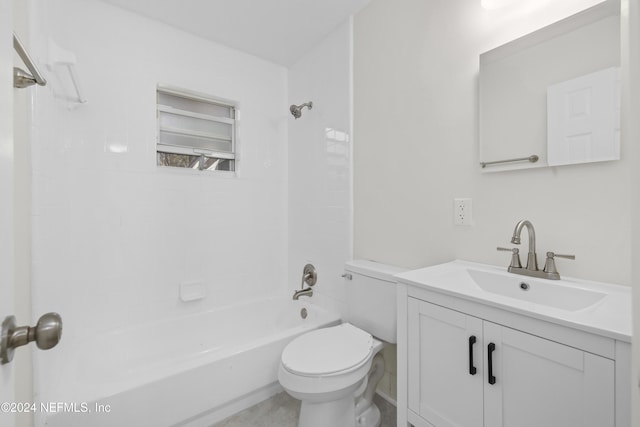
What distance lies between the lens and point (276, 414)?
1655 millimetres

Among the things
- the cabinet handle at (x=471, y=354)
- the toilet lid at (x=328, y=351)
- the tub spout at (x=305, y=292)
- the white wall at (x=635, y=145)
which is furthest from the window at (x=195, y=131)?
the white wall at (x=635, y=145)

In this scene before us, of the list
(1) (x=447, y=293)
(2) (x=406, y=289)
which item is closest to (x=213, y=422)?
(2) (x=406, y=289)

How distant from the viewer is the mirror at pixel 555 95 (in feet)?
3.28

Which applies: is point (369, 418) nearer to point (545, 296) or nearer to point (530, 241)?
point (545, 296)

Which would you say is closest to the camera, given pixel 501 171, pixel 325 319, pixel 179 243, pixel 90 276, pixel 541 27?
pixel 541 27

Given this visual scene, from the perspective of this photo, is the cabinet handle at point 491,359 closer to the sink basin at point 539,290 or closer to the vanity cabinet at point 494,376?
the vanity cabinet at point 494,376

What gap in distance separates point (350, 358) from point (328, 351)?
122mm

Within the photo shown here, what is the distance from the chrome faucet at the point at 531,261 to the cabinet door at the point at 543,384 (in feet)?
1.20

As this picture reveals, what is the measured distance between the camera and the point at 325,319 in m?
1.96

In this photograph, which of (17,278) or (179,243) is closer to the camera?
(17,278)

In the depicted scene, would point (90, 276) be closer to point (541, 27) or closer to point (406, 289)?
point (406, 289)

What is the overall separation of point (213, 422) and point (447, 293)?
144cm

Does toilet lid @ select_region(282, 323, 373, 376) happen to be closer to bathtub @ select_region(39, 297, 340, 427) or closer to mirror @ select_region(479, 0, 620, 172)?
bathtub @ select_region(39, 297, 340, 427)

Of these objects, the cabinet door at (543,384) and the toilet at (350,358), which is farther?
the toilet at (350,358)
